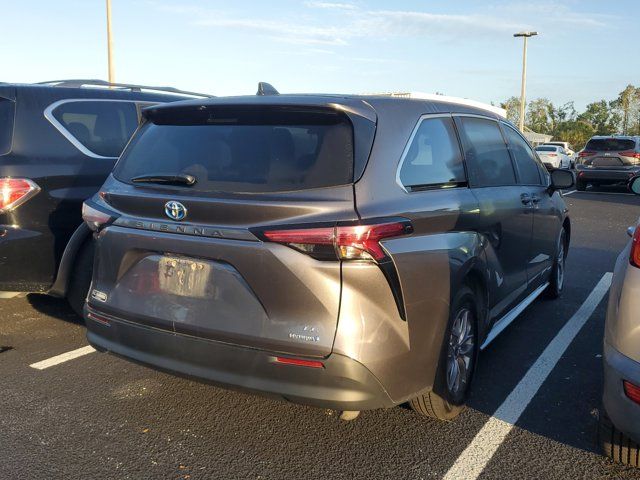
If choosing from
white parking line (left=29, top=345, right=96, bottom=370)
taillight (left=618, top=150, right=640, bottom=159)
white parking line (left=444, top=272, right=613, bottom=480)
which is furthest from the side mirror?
taillight (left=618, top=150, right=640, bottom=159)

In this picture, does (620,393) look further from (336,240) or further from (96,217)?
(96,217)

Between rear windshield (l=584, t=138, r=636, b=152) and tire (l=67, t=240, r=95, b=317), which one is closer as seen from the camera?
tire (l=67, t=240, r=95, b=317)

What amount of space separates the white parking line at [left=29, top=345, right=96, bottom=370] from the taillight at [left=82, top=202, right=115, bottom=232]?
141 centimetres

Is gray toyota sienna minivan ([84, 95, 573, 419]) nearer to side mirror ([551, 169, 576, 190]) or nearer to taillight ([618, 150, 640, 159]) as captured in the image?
side mirror ([551, 169, 576, 190])

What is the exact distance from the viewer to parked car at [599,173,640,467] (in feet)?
8.38

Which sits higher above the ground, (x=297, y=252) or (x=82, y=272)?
(x=297, y=252)

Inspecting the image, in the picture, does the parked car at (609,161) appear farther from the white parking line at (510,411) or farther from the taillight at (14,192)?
the taillight at (14,192)

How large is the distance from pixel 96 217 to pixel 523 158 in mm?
3340

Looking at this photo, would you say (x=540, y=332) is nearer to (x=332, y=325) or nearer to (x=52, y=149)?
(x=332, y=325)

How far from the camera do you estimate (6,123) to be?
179 inches

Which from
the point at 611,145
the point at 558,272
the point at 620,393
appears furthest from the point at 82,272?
the point at 611,145

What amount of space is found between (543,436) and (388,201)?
157cm

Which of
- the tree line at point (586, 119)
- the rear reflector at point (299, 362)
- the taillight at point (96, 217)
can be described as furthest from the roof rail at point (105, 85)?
the tree line at point (586, 119)

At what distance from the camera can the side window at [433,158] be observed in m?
3.11
